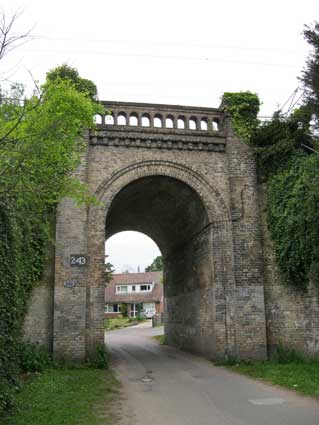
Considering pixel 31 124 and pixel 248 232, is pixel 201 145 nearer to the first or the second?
pixel 248 232

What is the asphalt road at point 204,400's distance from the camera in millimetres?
7664

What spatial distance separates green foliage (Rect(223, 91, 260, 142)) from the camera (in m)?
16.0

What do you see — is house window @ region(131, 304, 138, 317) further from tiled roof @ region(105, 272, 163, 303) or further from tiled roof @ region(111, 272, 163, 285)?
tiled roof @ region(111, 272, 163, 285)

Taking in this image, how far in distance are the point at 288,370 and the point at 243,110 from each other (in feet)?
29.7

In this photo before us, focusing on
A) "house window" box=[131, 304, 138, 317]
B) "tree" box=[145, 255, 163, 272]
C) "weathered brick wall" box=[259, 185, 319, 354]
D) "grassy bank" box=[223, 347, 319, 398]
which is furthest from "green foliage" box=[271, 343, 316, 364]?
"tree" box=[145, 255, 163, 272]

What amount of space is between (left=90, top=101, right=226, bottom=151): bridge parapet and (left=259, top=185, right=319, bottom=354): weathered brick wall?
424 centimetres

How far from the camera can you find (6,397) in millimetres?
7492

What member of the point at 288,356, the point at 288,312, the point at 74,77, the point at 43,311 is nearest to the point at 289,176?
the point at 288,312

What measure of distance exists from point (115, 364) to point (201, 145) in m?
8.20

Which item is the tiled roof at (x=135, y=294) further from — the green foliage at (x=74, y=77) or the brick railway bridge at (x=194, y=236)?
the green foliage at (x=74, y=77)

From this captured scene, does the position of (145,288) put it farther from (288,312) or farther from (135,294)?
(288,312)

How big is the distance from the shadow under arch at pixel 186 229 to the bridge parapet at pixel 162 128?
88cm

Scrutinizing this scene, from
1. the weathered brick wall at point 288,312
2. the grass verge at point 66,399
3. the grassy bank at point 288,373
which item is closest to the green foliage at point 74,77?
the weathered brick wall at point 288,312

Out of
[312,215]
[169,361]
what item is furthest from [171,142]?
[169,361]
